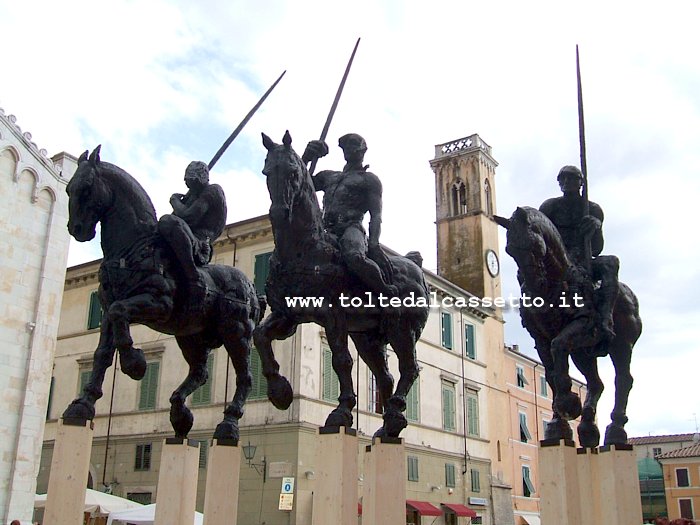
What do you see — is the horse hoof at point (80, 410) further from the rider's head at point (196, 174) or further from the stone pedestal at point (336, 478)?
the rider's head at point (196, 174)


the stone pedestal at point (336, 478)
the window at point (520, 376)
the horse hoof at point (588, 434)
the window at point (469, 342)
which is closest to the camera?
the stone pedestal at point (336, 478)

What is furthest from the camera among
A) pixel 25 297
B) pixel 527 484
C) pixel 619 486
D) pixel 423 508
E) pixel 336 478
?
pixel 527 484

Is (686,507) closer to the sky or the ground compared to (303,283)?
closer to the ground

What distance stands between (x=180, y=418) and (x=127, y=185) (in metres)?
2.46

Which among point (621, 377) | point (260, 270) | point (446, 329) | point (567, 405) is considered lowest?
point (567, 405)

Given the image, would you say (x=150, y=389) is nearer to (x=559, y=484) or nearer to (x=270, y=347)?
(x=270, y=347)

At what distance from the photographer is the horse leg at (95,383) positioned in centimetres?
646

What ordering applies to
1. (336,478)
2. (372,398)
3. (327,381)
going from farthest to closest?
(372,398), (327,381), (336,478)

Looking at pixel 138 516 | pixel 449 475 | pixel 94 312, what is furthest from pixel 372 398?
pixel 138 516

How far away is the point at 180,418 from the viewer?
7.93m

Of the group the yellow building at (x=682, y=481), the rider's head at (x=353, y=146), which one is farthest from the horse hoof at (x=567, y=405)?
the yellow building at (x=682, y=481)

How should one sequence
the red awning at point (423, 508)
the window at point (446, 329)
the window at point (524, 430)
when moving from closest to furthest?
the red awning at point (423, 508) < the window at point (446, 329) < the window at point (524, 430)

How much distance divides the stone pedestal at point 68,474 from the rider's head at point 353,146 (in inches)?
144

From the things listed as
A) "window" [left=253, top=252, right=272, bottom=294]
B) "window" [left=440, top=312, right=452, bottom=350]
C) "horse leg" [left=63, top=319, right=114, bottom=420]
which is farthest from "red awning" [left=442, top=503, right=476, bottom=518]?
"horse leg" [left=63, top=319, right=114, bottom=420]
